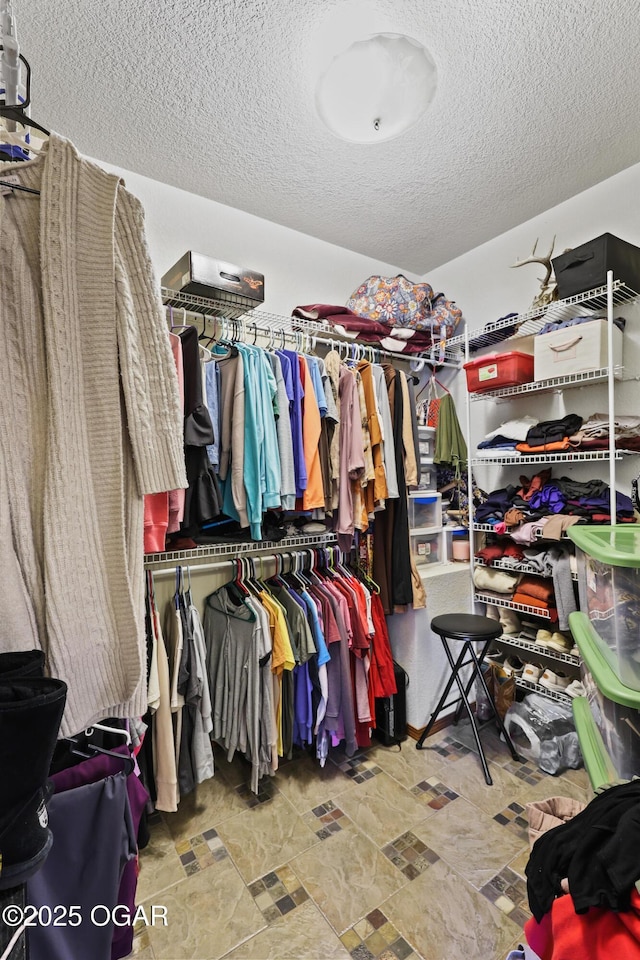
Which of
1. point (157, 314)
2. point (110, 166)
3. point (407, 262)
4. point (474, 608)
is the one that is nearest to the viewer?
point (157, 314)

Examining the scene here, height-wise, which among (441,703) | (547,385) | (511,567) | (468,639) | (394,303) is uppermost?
(394,303)

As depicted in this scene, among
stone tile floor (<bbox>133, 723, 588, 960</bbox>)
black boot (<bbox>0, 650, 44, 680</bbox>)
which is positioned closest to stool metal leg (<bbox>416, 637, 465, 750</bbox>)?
stone tile floor (<bbox>133, 723, 588, 960</bbox>)

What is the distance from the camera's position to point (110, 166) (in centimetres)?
210

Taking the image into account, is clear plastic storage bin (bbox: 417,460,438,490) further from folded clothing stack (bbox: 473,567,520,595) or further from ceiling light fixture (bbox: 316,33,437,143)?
ceiling light fixture (bbox: 316,33,437,143)

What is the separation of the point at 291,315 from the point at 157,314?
1901 millimetres

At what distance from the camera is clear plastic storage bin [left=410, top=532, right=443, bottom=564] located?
2678 millimetres

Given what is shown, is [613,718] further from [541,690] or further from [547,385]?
[547,385]

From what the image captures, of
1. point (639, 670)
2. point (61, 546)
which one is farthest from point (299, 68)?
point (639, 670)

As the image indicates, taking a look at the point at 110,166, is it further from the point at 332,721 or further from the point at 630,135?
the point at 332,721

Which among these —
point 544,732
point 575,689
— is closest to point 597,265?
point 575,689

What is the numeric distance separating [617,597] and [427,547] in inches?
64.5

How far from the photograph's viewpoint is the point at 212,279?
6.06 ft

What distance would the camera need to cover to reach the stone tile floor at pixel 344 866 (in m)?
1.36

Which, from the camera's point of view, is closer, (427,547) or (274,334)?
(274,334)
